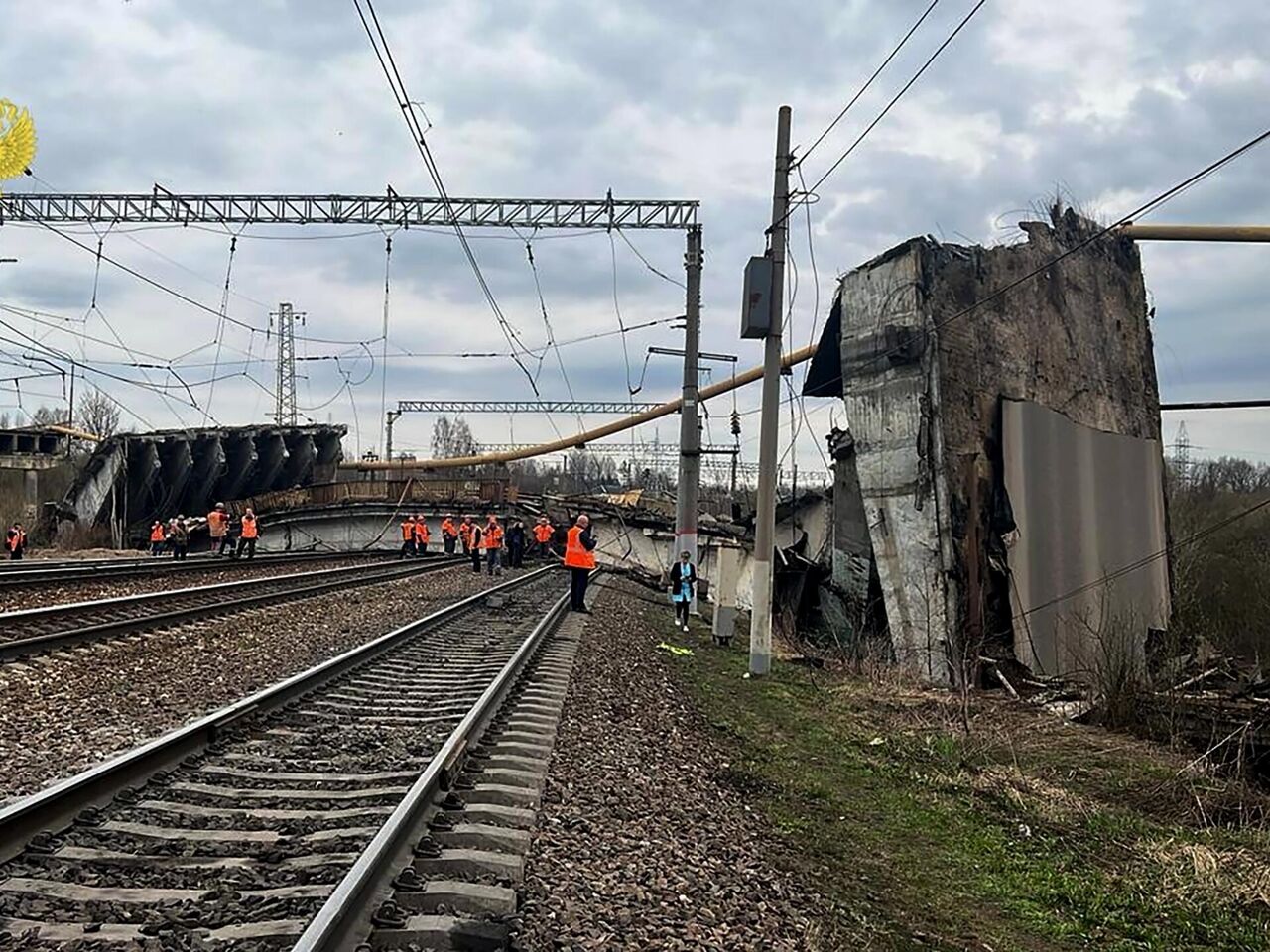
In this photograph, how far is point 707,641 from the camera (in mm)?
18391

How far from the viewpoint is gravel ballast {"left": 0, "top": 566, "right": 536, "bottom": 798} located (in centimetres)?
671

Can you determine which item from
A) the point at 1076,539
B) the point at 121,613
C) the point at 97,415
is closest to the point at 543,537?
the point at 1076,539

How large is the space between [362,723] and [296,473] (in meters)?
51.8

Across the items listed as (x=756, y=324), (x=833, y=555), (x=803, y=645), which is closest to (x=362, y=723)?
(x=756, y=324)

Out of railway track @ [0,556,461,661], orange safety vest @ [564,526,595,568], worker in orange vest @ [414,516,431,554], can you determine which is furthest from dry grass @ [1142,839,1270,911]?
worker in orange vest @ [414,516,431,554]

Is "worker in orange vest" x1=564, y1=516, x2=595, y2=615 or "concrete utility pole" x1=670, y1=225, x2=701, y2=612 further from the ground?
"concrete utility pole" x1=670, y1=225, x2=701, y2=612

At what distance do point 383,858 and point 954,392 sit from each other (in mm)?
14296

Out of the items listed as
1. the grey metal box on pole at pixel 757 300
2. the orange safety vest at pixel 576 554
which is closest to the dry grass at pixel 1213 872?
the grey metal box on pole at pixel 757 300

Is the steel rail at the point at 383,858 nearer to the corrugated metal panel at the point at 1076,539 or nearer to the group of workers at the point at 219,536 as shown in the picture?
the corrugated metal panel at the point at 1076,539

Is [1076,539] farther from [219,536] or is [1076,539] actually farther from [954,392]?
[219,536]

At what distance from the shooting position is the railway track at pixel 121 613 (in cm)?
1068

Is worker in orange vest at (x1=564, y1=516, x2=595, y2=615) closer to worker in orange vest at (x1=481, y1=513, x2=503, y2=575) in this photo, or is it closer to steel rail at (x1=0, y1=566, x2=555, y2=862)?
steel rail at (x1=0, y1=566, x2=555, y2=862)

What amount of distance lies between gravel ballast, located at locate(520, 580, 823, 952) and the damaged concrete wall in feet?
27.3

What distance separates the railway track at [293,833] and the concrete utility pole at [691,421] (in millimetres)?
14680
